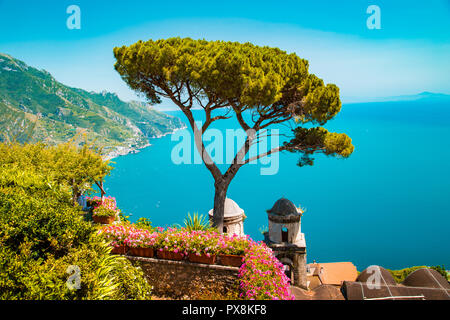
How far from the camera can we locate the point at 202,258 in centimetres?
606

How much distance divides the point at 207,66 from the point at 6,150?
8.03 m

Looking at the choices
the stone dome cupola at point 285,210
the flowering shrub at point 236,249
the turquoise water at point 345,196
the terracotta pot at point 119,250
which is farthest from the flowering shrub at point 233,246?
the turquoise water at point 345,196

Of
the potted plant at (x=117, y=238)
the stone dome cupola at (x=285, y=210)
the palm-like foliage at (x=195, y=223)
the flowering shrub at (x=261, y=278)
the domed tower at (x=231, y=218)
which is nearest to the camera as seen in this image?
the flowering shrub at (x=261, y=278)

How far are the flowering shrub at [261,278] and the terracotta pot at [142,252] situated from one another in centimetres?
201

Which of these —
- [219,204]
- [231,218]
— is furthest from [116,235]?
[231,218]

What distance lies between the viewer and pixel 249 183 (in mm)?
109500

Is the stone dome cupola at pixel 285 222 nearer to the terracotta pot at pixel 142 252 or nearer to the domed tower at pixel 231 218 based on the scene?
the domed tower at pixel 231 218

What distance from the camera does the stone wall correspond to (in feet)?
19.7

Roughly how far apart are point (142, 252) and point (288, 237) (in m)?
8.95

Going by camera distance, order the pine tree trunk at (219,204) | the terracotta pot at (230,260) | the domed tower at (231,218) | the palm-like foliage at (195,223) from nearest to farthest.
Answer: the terracotta pot at (230,260)
the palm-like foliage at (195,223)
the pine tree trunk at (219,204)
the domed tower at (231,218)

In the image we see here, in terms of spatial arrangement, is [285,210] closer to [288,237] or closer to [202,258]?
[288,237]

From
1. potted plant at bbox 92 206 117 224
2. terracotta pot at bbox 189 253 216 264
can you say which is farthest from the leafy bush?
potted plant at bbox 92 206 117 224

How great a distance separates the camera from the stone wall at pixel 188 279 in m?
6.01

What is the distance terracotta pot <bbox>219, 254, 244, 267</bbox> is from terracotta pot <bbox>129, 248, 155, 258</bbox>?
5.10ft
